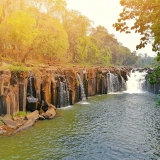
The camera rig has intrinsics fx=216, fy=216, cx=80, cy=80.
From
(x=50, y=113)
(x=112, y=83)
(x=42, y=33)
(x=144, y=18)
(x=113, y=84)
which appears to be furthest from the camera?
(x=113, y=84)

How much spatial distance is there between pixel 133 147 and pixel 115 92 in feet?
95.7

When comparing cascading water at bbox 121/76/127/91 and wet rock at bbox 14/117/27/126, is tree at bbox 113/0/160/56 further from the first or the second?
cascading water at bbox 121/76/127/91

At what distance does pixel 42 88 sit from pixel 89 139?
11.8 meters

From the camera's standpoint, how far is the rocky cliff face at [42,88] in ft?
70.5

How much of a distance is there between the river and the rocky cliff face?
3.35m

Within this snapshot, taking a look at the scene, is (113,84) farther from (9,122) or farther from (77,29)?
(9,122)

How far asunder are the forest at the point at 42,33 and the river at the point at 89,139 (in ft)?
44.9

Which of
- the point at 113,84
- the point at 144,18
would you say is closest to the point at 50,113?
the point at 144,18

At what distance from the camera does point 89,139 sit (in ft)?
55.8

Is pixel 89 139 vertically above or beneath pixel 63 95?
Result: beneath

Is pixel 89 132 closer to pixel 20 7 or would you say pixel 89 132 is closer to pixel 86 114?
pixel 86 114

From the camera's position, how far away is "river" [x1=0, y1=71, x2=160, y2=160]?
47.2 feet

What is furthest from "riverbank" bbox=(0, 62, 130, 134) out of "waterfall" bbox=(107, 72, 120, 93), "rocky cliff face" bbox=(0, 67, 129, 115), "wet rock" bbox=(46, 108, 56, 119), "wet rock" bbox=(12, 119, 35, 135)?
"waterfall" bbox=(107, 72, 120, 93)

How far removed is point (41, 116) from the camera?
22.1m
